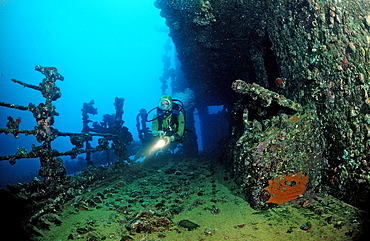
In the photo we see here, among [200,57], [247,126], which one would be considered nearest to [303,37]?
[247,126]

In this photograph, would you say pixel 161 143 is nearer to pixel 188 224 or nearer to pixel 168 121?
pixel 168 121

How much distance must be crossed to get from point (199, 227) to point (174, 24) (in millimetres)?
6359

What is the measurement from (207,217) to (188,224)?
47 centimetres

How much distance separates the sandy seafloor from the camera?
2.74 meters

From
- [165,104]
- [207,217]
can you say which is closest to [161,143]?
[165,104]

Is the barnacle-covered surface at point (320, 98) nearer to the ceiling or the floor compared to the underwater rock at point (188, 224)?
nearer to the ceiling

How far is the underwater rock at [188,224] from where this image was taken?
319 cm

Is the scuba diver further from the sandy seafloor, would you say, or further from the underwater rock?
the underwater rock

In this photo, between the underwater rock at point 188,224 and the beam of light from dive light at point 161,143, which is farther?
the beam of light from dive light at point 161,143

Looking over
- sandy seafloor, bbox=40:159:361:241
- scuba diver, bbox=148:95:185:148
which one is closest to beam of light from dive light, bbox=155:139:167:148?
scuba diver, bbox=148:95:185:148

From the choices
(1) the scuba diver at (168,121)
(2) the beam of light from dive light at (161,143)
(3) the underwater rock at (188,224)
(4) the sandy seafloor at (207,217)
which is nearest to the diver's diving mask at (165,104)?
(1) the scuba diver at (168,121)

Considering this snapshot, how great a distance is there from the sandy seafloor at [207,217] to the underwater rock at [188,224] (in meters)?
0.07

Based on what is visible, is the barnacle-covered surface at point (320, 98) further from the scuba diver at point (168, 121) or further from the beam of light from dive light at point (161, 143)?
the scuba diver at point (168, 121)

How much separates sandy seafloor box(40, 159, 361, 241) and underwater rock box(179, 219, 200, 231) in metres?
0.07
